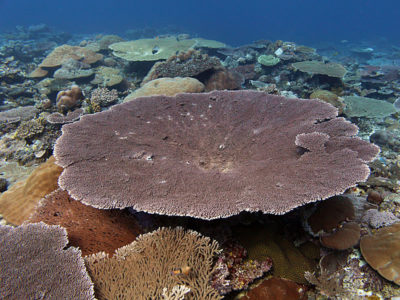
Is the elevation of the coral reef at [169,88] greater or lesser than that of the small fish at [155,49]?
greater

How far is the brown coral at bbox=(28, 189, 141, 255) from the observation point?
106 inches

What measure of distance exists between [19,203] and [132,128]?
2.14m

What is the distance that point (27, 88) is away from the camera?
10297 mm

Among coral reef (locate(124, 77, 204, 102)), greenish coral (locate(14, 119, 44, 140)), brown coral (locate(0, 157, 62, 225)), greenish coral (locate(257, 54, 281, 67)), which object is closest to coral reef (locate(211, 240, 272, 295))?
brown coral (locate(0, 157, 62, 225))

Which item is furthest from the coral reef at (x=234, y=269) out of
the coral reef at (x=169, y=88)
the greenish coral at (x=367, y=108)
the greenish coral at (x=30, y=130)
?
the greenish coral at (x=367, y=108)

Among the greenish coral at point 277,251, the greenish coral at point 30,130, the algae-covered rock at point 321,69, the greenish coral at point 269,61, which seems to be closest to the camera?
the greenish coral at point 277,251

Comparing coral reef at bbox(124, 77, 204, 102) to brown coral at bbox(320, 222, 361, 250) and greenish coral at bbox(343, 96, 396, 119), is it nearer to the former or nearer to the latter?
greenish coral at bbox(343, 96, 396, 119)

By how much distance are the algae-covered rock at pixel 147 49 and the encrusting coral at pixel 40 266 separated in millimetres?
10064

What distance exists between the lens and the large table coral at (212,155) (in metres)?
2.33

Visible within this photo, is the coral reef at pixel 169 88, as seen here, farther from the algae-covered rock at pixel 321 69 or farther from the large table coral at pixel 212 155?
the algae-covered rock at pixel 321 69

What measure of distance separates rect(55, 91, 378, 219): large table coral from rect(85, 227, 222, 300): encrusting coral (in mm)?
468

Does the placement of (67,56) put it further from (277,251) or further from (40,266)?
(277,251)

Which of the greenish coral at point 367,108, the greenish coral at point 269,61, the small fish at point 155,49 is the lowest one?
the greenish coral at point 367,108

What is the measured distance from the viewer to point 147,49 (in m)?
12.6
